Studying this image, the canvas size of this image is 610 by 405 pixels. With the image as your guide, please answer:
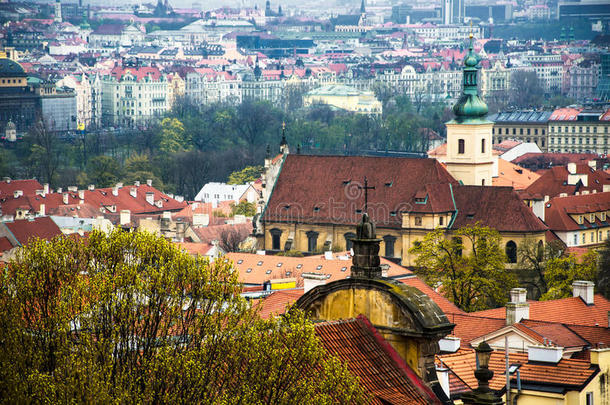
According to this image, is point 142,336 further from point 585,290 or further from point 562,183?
point 562,183

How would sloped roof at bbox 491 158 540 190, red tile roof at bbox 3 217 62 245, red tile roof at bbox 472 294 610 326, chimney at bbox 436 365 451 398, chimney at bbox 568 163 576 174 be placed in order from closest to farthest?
1. chimney at bbox 436 365 451 398
2. red tile roof at bbox 472 294 610 326
3. red tile roof at bbox 3 217 62 245
4. sloped roof at bbox 491 158 540 190
5. chimney at bbox 568 163 576 174

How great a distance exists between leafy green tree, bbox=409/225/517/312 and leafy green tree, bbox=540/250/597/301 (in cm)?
183

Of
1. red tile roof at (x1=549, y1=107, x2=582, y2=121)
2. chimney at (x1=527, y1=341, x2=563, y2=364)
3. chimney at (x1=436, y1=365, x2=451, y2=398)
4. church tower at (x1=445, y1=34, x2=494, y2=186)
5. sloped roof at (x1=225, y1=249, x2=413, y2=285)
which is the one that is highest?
chimney at (x1=436, y1=365, x2=451, y2=398)

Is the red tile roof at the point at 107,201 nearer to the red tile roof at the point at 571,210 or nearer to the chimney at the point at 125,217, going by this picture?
the chimney at the point at 125,217

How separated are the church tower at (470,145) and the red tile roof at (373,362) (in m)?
65.1

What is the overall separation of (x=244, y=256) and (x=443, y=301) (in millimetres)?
20879

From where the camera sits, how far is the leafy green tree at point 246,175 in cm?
13500

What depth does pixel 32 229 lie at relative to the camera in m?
82.3

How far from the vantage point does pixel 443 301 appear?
5247 centimetres

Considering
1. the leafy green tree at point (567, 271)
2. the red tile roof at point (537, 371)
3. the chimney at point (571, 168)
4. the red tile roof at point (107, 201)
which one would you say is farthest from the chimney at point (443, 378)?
the chimney at point (571, 168)

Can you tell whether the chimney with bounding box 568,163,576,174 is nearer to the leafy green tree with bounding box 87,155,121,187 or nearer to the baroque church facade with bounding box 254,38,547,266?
the baroque church facade with bounding box 254,38,547,266

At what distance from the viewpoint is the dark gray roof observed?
182 m

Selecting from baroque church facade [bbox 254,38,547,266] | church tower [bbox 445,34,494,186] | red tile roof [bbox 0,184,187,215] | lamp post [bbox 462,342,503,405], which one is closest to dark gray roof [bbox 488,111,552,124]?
red tile roof [bbox 0,184,187,215]

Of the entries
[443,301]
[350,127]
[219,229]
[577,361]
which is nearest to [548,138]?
[350,127]
